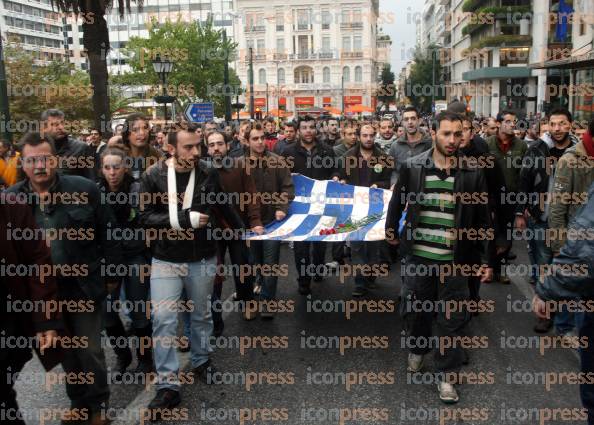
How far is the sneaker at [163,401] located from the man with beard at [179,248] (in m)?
0.02

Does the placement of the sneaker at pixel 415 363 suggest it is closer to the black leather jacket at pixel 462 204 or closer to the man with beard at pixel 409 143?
the black leather jacket at pixel 462 204

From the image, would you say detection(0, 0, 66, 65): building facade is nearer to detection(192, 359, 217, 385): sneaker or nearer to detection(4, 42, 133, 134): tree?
detection(4, 42, 133, 134): tree

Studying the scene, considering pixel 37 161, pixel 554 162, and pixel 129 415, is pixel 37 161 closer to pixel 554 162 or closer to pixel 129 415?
pixel 129 415

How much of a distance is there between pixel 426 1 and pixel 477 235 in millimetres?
145074

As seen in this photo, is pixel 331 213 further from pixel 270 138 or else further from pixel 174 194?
pixel 270 138

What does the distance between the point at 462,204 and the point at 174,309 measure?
2.48 meters

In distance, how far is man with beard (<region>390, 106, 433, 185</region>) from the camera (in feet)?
26.3

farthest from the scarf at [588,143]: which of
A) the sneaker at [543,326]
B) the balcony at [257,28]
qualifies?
the balcony at [257,28]

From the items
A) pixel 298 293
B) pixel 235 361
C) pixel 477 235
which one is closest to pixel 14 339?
pixel 235 361

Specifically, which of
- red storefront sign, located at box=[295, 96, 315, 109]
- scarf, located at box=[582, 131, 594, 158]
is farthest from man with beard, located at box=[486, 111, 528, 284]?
red storefront sign, located at box=[295, 96, 315, 109]

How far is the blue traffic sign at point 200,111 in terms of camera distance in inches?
Answer: 694

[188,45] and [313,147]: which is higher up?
[188,45]

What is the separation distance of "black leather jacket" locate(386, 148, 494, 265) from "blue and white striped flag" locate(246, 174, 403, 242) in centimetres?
108

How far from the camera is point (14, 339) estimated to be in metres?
3.23
